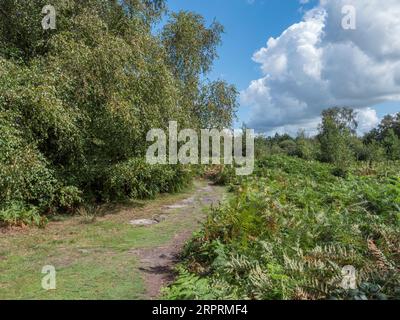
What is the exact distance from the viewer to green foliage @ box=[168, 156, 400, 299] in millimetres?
4383

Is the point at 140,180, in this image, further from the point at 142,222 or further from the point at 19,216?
the point at 19,216

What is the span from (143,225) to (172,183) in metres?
5.48

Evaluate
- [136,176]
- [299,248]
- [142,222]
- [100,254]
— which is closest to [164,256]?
[100,254]

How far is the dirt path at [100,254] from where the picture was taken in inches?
219

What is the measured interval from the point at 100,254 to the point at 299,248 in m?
3.85

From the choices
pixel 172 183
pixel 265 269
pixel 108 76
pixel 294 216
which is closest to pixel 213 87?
pixel 172 183

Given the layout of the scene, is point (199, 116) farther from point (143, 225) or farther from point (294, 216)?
point (294, 216)

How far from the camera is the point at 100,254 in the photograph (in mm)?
7387

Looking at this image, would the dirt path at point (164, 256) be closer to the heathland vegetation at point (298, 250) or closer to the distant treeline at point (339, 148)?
the heathland vegetation at point (298, 250)

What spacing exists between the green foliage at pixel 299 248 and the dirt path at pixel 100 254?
74cm

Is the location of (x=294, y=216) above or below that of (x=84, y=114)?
below

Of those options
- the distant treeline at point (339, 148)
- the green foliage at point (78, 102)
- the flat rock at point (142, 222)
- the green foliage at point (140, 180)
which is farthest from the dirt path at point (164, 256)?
the distant treeline at point (339, 148)

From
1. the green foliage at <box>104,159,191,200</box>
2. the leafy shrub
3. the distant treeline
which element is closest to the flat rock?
the green foliage at <box>104,159,191,200</box>
